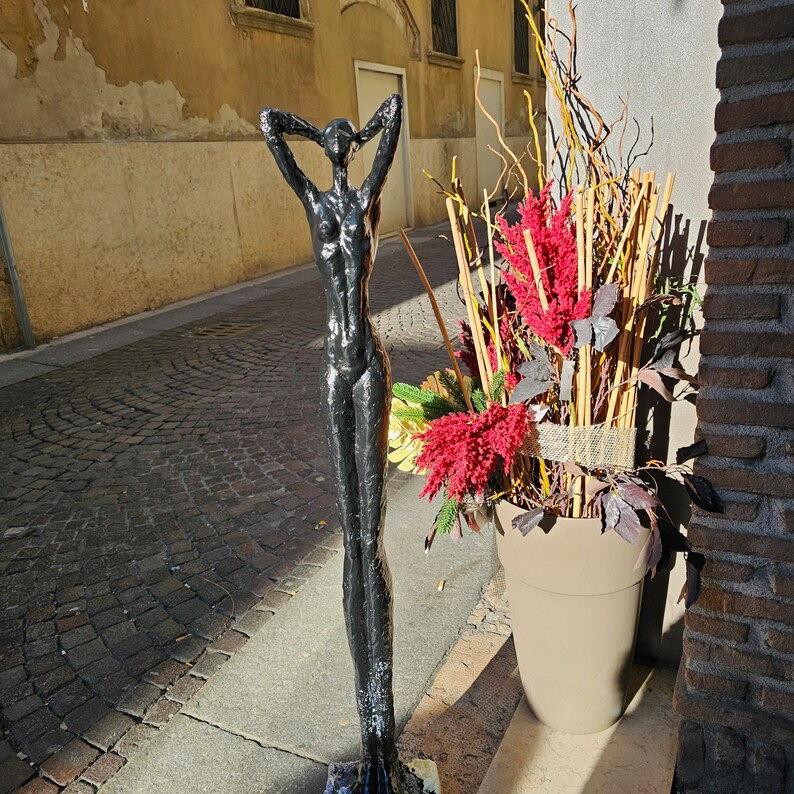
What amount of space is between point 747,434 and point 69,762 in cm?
231

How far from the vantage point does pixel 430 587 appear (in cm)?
312

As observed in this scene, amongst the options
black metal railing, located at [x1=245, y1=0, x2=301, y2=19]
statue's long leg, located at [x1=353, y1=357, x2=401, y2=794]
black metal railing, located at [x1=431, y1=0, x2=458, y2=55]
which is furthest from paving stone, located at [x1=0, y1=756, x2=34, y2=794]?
black metal railing, located at [x1=431, y1=0, x2=458, y2=55]

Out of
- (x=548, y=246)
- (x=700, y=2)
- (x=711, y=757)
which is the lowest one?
(x=711, y=757)

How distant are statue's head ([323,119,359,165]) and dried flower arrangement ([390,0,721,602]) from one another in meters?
0.52

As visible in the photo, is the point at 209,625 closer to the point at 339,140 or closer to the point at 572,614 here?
the point at 572,614

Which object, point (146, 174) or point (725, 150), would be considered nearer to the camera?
point (725, 150)

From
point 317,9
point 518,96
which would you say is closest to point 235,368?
point 317,9

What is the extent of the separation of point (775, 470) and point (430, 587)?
5.51 feet

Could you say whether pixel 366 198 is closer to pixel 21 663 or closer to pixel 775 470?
pixel 775 470

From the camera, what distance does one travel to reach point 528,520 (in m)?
1.97

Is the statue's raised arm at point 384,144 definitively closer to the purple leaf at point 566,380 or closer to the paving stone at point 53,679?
the purple leaf at point 566,380

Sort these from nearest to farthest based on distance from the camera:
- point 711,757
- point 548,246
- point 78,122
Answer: point 548,246
point 711,757
point 78,122

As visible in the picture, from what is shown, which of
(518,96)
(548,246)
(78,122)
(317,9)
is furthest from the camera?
(518,96)

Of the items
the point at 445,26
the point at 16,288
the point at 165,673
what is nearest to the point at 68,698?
the point at 165,673
